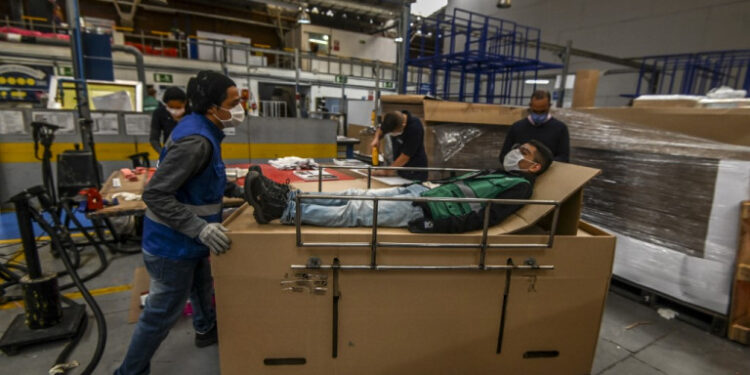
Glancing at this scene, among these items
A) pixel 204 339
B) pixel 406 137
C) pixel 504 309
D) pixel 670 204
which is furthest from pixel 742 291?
pixel 204 339

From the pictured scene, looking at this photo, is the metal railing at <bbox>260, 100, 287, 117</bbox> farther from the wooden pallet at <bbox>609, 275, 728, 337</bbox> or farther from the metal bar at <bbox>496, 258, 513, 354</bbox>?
the metal bar at <bbox>496, 258, 513, 354</bbox>

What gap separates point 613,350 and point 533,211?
1.60m

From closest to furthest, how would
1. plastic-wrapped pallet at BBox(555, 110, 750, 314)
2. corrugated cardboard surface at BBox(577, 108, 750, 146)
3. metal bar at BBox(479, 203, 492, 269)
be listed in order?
metal bar at BBox(479, 203, 492, 269)
plastic-wrapped pallet at BBox(555, 110, 750, 314)
corrugated cardboard surface at BBox(577, 108, 750, 146)

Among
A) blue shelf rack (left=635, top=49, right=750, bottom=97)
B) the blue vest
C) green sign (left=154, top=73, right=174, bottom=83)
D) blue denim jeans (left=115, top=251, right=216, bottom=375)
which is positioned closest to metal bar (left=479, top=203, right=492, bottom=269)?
the blue vest

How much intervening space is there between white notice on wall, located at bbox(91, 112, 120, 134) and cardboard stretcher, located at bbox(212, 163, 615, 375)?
17.4 feet

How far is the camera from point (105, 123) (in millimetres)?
5746

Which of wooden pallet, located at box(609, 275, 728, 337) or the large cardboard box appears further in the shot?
the large cardboard box

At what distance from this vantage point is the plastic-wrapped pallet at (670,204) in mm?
2781

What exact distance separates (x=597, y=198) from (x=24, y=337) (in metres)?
5.06

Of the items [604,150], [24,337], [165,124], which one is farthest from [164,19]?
[604,150]

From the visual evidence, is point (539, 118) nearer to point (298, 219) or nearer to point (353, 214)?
point (353, 214)

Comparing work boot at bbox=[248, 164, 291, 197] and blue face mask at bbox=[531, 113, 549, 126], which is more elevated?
blue face mask at bbox=[531, 113, 549, 126]

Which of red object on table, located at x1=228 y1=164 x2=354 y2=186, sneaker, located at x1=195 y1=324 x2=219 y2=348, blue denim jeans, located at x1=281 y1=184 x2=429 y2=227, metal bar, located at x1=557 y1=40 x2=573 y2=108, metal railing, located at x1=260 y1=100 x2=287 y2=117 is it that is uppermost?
metal bar, located at x1=557 y1=40 x2=573 y2=108

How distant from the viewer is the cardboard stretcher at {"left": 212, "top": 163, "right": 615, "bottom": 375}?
175cm
